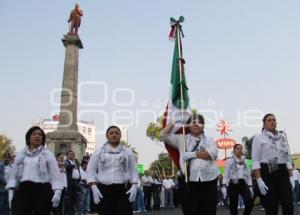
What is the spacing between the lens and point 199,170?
6.19 metres

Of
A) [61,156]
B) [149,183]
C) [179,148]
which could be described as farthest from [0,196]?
[149,183]

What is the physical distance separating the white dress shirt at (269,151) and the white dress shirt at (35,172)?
10.4 feet

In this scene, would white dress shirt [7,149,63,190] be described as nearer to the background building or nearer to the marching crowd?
the marching crowd

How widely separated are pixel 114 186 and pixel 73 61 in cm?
2425

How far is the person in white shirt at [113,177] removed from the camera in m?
6.39

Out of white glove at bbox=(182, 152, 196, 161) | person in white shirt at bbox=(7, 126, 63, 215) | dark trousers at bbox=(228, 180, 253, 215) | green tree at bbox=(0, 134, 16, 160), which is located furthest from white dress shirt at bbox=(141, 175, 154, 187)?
green tree at bbox=(0, 134, 16, 160)

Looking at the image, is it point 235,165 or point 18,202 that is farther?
point 235,165

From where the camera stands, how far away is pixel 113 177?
252 inches

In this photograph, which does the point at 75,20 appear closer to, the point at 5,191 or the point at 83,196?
the point at 83,196

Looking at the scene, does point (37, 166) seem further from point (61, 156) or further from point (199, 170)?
point (61, 156)

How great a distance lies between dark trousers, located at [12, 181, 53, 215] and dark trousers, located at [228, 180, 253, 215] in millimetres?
4952

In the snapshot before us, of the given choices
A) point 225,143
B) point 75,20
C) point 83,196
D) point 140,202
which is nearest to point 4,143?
point 225,143

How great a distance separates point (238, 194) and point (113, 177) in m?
4.84

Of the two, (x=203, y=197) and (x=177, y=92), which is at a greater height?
(x=177, y=92)
